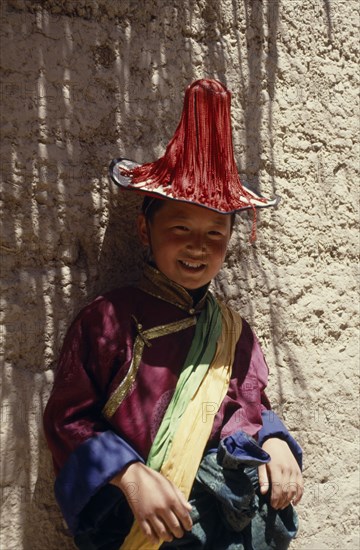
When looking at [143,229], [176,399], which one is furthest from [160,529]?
[143,229]

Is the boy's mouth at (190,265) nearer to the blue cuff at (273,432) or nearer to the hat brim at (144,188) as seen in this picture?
the hat brim at (144,188)

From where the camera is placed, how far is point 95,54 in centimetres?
236

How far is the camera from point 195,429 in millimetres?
2139

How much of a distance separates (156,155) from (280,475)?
93 centimetres

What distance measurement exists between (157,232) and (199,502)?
0.67 m

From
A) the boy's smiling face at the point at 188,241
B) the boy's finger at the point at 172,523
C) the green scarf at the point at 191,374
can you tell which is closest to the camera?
the boy's finger at the point at 172,523

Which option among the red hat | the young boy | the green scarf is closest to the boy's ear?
the young boy

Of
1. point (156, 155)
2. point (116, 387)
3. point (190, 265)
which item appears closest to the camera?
point (116, 387)

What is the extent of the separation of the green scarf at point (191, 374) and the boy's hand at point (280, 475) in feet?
0.85

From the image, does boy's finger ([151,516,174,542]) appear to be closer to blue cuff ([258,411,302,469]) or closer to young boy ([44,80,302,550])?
young boy ([44,80,302,550])

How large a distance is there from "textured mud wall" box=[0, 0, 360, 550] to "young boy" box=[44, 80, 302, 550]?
13cm

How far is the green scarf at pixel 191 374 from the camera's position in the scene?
6.92 feet

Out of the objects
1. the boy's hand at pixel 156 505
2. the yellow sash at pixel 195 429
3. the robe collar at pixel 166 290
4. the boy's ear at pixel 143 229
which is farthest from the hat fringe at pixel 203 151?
the boy's hand at pixel 156 505

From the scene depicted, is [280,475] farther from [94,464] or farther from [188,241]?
[188,241]
